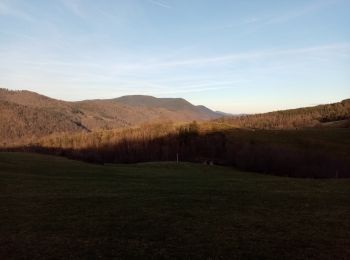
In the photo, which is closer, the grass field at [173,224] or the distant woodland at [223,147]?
the grass field at [173,224]

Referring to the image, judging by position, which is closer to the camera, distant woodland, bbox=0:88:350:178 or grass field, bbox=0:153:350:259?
grass field, bbox=0:153:350:259

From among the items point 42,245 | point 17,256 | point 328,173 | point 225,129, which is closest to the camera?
point 17,256

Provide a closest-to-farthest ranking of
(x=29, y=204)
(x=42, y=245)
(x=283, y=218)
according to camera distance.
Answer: (x=42, y=245)
(x=283, y=218)
(x=29, y=204)

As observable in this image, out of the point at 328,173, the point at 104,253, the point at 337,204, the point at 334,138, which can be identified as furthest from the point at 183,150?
the point at 104,253

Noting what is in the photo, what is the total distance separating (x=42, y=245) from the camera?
13711 millimetres

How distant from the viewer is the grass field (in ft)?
43.0

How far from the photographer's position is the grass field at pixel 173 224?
1310cm

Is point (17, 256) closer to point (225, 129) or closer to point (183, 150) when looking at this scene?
point (183, 150)

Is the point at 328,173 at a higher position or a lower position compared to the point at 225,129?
lower

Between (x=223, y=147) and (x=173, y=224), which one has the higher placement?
(x=223, y=147)

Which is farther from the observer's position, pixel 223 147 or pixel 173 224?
pixel 223 147

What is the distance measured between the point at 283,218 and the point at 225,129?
144 meters

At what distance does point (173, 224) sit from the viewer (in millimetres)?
16875

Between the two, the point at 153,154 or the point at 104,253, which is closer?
the point at 104,253
